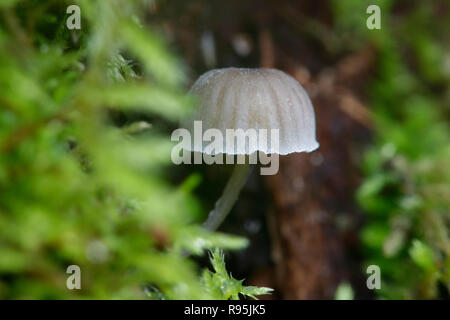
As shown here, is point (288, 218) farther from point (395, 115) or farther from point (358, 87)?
point (395, 115)

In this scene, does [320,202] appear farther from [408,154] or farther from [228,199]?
[228,199]

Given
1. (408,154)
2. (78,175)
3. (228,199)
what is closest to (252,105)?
(228,199)

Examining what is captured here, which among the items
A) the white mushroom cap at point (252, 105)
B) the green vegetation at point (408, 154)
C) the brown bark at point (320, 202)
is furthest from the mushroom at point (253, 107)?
the brown bark at point (320, 202)

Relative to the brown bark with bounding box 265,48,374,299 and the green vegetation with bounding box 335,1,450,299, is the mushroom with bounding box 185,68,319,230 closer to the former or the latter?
the green vegetation with bounding box 335,1,450,299

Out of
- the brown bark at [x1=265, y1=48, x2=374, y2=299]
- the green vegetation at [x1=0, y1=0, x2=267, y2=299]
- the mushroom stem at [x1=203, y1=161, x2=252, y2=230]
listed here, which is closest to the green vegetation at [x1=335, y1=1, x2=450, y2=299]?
the brown bark at [x1=265, y1=48, x2=374, y2=299]

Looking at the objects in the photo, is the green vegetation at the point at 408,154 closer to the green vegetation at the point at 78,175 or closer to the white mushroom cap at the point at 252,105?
the white mushroom cap at the point at 252,105

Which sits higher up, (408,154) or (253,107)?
(408,154)
